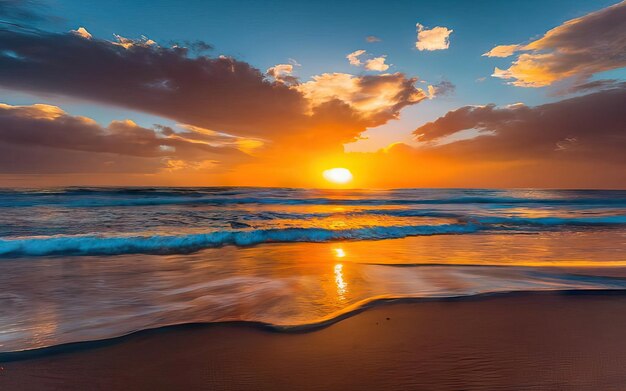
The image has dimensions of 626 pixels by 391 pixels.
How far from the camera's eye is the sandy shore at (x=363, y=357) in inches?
108

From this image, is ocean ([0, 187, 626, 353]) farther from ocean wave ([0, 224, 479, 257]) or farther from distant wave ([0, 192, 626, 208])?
distant wave ([0, 192, 626, 208])

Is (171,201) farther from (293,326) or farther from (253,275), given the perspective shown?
(293,326)

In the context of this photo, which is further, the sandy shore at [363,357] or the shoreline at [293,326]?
the shoreline at [293,326]

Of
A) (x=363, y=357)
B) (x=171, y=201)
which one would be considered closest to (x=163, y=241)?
(x=363, y=357)

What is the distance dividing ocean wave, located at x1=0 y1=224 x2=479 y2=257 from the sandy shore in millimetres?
6152

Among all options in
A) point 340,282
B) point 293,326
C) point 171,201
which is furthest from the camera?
point 171,201

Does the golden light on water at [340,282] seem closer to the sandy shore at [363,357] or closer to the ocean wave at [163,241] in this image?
the sandy shore at [363,357]

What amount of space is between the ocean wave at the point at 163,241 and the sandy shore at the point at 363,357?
6.15 meters

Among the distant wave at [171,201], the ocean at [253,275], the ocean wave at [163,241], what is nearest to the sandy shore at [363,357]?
the ocean at [253,275]

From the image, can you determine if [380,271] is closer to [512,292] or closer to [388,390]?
[512,292]

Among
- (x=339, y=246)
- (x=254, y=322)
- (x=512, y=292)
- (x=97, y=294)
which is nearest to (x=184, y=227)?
(x=339, y=246)

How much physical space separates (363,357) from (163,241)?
26.7 ft

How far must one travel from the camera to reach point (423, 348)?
332 cm

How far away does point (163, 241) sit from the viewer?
9.88 metres
